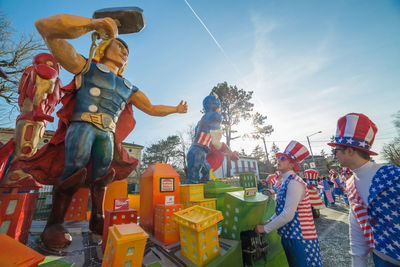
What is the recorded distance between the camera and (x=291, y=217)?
1743 mm

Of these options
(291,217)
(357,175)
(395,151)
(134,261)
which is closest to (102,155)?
(134,261)

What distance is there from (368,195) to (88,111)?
2880 millimetres

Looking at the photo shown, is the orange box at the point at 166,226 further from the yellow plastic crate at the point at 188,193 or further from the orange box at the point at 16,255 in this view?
the orange box at the point at 16,255

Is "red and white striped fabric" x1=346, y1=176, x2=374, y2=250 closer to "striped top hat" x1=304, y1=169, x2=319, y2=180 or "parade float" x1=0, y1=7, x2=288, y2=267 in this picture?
"parade float" x1=0, y1=7, x2=288, y2=267

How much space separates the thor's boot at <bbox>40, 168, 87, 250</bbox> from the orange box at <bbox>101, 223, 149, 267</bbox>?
83 centimetres

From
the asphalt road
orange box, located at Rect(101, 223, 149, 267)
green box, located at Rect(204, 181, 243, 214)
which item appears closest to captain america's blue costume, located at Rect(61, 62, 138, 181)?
orange box, located at Rect(101, 223, 149, 267)

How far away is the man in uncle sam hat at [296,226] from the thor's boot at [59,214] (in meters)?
2.05

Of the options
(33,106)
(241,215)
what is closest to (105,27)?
(33,106)

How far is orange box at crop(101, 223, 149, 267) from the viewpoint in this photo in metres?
1.02

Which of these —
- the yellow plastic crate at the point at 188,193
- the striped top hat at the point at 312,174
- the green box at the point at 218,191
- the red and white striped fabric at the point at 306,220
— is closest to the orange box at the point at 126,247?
the yellow plastic crate at the point at 188,193

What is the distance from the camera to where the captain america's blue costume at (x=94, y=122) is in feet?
5.99

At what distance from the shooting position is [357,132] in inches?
57.1

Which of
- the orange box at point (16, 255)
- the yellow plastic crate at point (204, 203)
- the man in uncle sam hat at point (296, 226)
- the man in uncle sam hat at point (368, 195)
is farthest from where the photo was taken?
the yellow plastic crate at point (204, 203)

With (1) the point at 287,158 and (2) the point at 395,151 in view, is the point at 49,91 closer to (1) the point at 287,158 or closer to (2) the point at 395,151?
(1) the point at 287,158
